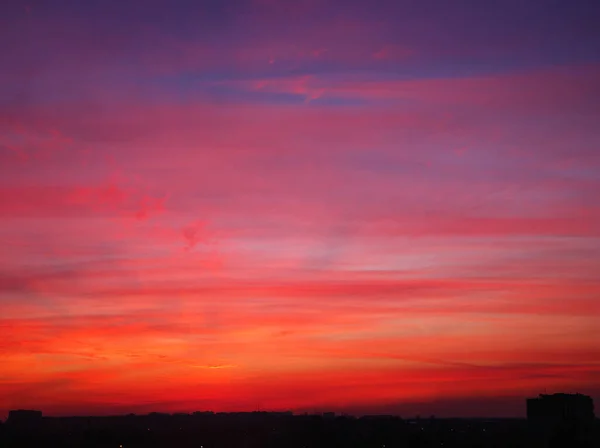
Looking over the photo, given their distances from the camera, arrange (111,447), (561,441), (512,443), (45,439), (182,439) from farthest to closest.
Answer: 1. (182,439)
2. (45,439)
3. (111,447)
4. (512,443)
5. (561,441)

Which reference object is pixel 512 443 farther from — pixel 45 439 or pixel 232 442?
pixel 45 439

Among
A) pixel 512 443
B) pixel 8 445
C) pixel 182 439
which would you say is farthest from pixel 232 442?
pixel 512 443

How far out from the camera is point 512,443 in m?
141

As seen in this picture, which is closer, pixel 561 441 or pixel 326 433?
pixel 561 441

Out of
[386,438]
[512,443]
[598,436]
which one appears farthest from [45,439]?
[598,436]

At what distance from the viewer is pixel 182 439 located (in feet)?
578

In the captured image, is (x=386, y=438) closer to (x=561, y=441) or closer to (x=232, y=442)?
(x=232, y=442)

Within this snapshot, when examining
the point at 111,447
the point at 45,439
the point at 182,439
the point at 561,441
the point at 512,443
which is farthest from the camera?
the point at 182,439

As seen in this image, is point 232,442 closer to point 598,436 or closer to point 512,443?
point 512,443

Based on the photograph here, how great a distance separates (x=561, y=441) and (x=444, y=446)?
64.0 feet

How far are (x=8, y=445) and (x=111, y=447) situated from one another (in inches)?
732

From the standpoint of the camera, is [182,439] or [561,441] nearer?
[561,441]

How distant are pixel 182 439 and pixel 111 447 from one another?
23.9 meters

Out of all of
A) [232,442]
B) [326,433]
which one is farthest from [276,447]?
[326,433]
